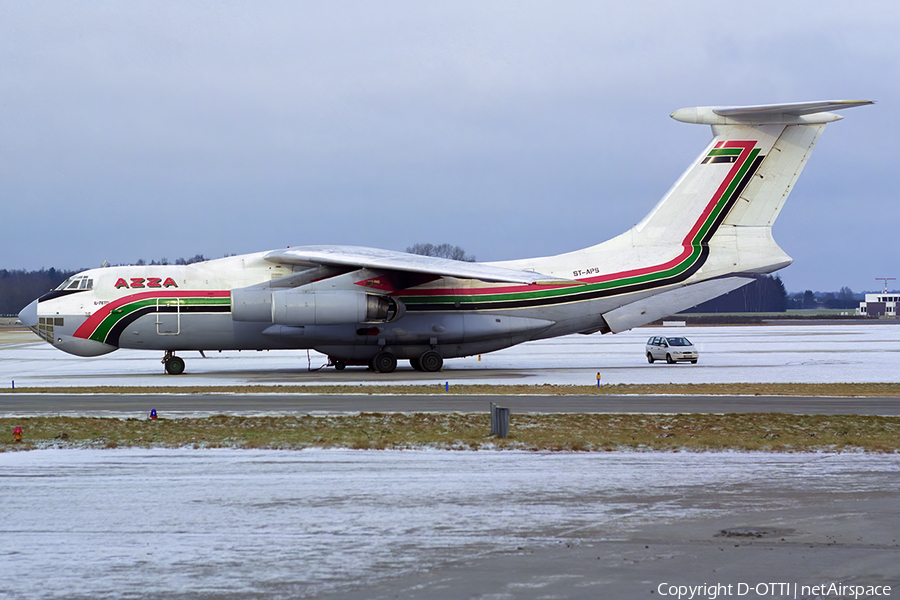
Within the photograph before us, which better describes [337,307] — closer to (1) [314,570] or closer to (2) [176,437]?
(2) [176,437]

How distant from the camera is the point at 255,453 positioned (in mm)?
12234

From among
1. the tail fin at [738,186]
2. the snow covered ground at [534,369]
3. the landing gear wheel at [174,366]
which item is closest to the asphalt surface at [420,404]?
the snow covered ground at [534,369]

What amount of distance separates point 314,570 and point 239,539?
127 centimetres

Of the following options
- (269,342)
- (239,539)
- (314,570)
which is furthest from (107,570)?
(269,342)

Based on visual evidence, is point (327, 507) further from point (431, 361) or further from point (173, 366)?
point (173, 366)

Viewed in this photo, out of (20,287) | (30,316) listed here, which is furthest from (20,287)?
(30,316)

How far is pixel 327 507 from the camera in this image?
9.04 meters

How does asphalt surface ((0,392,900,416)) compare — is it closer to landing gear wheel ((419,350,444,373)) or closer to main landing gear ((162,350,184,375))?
main landing gear ((162,350,184,375))

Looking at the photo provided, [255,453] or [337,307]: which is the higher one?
[337,307]

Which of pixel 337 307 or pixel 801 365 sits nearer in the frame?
pixel 337 307

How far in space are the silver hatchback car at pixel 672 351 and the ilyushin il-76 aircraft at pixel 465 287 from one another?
3.25 m

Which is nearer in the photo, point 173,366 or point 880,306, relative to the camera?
point 173,366

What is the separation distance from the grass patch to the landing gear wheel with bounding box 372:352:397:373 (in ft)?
43.5

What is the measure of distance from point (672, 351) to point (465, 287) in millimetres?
9107
